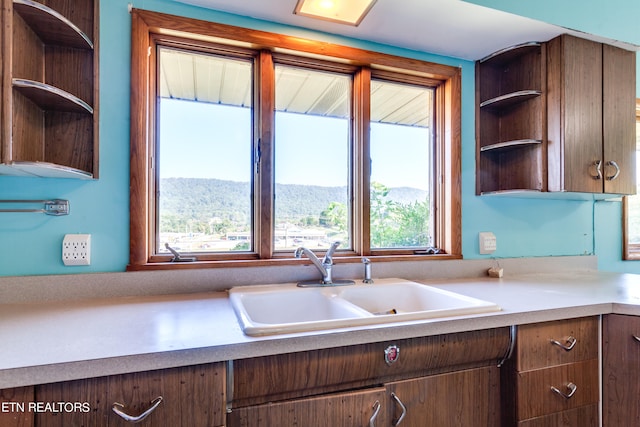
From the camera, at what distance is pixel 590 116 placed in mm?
1606

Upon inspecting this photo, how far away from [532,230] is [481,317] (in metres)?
1.21

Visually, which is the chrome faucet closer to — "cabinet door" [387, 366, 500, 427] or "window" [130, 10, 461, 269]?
"window" [130, 10, 461, 269]

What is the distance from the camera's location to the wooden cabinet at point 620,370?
1138 millimetres

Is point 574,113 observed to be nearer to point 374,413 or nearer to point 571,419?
point 571,419

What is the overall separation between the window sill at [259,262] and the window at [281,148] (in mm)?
10

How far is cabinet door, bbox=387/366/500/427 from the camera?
0.99 meters

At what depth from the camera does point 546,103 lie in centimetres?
162

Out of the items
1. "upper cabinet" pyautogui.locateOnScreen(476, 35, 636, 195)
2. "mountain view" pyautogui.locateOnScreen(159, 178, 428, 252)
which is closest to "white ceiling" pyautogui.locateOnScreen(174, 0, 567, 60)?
"upper cabinet" pyautogui.locateOnScreen(476, 35, 636, 195)

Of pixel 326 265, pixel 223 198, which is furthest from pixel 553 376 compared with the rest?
pixel 223 198

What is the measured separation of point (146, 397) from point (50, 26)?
46.7 inches

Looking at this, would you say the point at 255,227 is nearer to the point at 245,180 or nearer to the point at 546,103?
the point at 245,180

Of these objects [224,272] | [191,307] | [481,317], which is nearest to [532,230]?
[481,317]

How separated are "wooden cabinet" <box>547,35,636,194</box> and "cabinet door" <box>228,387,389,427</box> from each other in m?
1.35

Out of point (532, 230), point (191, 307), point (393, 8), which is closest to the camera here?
point (191, 307)
